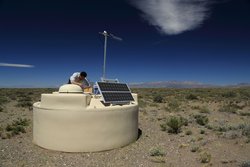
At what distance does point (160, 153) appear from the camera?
356 inches

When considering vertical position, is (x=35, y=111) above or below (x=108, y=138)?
above

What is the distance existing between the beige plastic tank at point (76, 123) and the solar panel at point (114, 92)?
24.8 inches

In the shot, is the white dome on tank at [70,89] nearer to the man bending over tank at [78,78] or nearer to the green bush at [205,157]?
the man bending over tank at [78,78]

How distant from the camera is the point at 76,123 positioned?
8.66 metres

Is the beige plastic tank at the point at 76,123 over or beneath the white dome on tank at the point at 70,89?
beneath

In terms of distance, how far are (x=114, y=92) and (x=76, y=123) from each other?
8.54 feet

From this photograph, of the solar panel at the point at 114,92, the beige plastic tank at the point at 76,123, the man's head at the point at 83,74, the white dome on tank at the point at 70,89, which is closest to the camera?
the beige plastic tank at the point at 76,123

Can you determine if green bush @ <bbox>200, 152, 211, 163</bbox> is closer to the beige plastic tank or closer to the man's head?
the beige plastic tank

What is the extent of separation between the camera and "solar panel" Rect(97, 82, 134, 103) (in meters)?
10.1

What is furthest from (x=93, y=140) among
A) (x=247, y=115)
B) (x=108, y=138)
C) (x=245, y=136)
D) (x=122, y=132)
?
(x=247, y=115)

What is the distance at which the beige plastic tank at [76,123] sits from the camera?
8.71 m

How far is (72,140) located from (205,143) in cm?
519

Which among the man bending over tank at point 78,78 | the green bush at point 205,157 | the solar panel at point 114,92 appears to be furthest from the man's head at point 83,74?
the green bush at point 205,157

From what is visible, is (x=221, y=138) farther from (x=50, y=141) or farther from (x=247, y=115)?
(x=247, y=115)
